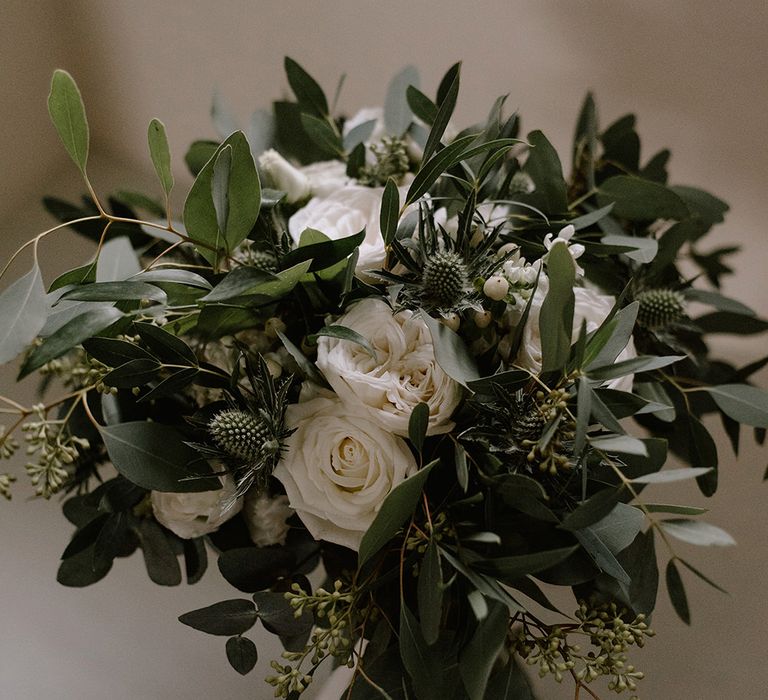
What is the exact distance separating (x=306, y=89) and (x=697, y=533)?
625 mm

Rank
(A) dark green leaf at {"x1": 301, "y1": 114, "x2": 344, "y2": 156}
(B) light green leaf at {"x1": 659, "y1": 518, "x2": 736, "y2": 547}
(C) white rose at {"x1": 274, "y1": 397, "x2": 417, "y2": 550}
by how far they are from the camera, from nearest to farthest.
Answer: (B) light green leaf at {"x1": 659, "y1": 518, "x2": 736, "y2": 547} → (C) white rose at {"x1": 274, "y1": 397, "x2": 417, "y2": 550} → (A) dark green leaf at {"x1": 301, "y1": 114, "x2": 344, "y2": 156}

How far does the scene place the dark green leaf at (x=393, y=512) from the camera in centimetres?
53

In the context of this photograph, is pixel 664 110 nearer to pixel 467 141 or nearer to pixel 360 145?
pixel 360 145

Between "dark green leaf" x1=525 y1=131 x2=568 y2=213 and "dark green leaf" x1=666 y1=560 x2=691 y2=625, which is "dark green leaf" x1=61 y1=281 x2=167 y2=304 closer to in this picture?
"dark green leaf" x1=525 y1=131 x2=568 y2=213

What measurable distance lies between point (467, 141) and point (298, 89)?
0.35 metres

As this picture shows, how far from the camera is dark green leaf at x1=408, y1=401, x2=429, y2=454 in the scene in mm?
552

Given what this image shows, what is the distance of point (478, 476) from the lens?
2.02 feet

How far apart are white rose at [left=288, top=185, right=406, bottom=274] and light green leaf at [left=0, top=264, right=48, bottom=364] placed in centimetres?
23

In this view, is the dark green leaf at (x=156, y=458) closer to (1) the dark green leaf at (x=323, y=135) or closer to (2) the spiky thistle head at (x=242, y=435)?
(2) the spiky thistle head at (x=242, y=435)

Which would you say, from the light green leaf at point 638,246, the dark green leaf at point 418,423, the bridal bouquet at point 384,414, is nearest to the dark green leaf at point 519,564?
the bridal bouquet at point 384,414

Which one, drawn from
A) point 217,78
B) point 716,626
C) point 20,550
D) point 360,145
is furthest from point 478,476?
point 217,78

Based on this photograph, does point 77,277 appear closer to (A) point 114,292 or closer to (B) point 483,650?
(A) point 114,292

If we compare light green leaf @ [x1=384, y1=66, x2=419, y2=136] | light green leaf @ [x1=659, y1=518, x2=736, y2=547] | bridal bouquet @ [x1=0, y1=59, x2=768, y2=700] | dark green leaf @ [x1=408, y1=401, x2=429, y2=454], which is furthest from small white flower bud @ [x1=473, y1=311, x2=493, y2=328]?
light green leaf @ [x1=384, y1=66, x2=419, y2=136]

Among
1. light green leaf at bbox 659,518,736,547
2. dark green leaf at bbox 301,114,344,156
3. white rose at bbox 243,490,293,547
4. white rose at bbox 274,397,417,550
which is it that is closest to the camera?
light green leaf at bbox 659,518,736,547
